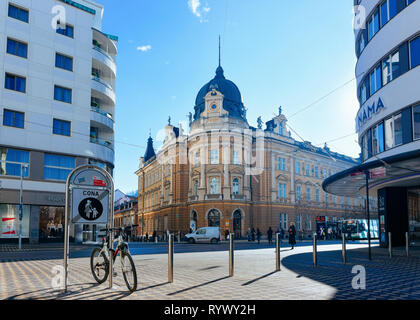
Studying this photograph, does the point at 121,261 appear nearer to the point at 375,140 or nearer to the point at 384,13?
the point at 375,140

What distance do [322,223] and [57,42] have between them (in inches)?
1659

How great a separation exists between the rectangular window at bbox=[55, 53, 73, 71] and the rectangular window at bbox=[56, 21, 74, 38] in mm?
1834

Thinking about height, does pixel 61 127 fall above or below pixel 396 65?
below

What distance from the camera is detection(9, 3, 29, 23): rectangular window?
95.4 feet

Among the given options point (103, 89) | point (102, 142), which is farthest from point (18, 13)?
point (102, 142)

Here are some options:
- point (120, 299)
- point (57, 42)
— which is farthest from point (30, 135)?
point (120, 299)

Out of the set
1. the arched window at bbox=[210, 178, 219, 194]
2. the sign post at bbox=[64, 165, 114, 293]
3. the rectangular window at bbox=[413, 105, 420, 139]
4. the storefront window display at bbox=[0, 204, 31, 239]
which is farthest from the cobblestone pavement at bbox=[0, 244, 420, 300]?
the arched window at bbox=[210, 178, 219, 194]

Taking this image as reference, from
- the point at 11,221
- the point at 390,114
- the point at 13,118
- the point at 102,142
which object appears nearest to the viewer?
the point at 390,114

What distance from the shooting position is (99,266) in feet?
28.9

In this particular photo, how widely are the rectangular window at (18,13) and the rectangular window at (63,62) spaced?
3.27m

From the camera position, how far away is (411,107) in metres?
19.3

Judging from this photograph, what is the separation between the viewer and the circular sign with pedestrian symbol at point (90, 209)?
828 centimetres

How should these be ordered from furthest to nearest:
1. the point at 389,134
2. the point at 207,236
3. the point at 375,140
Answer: the point at 207,236 < the point at 375,140 < the point at 389,134

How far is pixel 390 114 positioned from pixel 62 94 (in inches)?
917
